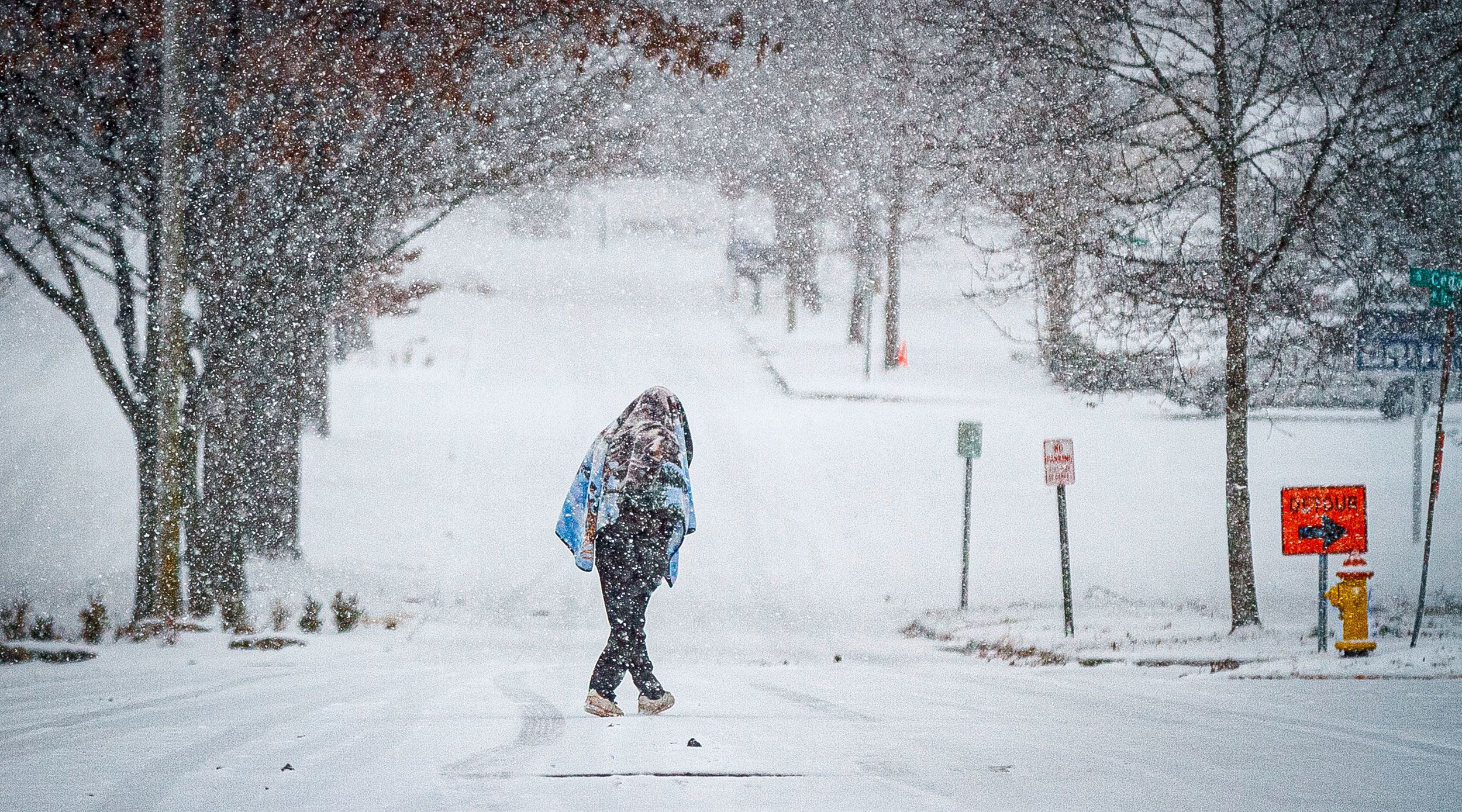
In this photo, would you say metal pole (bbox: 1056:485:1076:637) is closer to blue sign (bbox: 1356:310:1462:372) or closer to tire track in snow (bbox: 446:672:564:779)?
blue sign (bbox: 1356:310:1462:372)

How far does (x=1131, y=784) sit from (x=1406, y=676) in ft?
13.5

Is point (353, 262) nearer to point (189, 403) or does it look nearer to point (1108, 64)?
point (189, 403)

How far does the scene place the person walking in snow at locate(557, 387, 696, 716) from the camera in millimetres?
5727

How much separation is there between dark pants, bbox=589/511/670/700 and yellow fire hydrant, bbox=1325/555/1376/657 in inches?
200

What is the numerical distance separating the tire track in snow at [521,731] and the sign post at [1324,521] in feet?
17.9

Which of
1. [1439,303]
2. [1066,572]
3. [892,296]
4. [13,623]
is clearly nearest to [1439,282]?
[1439,303]

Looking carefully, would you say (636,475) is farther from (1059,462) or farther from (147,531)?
(1059,462)

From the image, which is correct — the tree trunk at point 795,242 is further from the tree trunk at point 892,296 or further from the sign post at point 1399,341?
the sign post at point 1399,341

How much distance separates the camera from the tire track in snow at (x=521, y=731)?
4.52m

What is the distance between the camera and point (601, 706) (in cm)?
585

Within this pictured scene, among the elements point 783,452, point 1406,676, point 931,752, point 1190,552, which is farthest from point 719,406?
point 931,752

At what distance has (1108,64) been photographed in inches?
385

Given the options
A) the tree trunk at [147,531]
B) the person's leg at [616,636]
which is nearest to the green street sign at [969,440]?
the person's leg at [616,636]

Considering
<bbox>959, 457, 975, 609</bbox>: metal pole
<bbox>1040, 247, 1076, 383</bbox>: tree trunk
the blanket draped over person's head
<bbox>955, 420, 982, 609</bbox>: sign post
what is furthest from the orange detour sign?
the blanket draped over person's head
